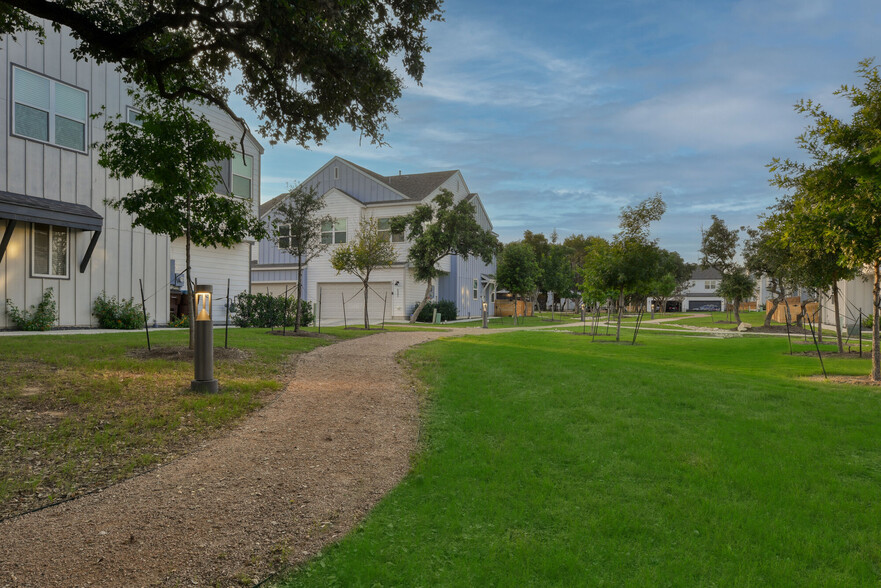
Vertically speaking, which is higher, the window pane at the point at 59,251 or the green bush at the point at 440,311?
the window pane at the point at 59,251

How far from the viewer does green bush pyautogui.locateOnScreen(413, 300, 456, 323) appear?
31.7m

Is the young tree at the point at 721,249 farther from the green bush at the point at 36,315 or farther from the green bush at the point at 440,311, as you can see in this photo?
the green bush at the point at 36,315

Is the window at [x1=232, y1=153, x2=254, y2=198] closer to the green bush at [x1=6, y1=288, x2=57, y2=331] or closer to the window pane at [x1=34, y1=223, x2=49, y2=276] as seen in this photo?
the window pane at [x1=34, y1=223, x2=49, y2=276]

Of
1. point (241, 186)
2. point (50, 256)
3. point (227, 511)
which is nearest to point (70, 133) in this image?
point (50, 256)

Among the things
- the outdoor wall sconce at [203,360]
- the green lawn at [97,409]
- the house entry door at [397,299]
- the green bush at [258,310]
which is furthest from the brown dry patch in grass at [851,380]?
the house entry door at [397,299]

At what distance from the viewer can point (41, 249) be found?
45.1 feet

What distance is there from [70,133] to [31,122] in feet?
3.30

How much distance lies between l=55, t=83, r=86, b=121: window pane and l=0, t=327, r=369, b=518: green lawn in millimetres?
6659

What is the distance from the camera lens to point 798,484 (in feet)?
15.7

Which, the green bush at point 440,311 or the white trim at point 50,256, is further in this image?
the green bush at point 440,311

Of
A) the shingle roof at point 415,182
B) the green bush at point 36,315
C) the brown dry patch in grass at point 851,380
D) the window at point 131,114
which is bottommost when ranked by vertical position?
the brown dry patch in grass at point 851,380

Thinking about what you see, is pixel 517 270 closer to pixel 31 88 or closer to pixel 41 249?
pixel 41 249

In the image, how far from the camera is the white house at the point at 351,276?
32.4 meters

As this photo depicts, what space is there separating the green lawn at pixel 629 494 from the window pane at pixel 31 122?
12.6 m
